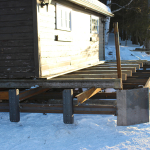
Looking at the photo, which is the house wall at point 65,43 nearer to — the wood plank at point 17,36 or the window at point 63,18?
the window at point 63,18

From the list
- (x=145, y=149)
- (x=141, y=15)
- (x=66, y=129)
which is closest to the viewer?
(x=145, y=149)

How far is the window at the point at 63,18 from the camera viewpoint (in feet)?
29.2

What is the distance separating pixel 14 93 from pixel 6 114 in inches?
69.8

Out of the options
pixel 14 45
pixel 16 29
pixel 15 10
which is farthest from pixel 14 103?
pixel 15 10

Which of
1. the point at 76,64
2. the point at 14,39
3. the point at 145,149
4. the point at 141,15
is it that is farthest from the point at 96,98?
the point at 141,15

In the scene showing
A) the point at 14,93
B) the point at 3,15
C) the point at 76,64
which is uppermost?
the point at 3,15

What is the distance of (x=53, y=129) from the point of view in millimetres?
6203

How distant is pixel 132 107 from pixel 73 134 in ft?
6.13

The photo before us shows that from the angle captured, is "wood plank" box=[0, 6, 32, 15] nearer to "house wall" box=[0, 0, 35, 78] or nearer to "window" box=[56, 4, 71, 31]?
"house wall" box=[0, 0, 35, 78]

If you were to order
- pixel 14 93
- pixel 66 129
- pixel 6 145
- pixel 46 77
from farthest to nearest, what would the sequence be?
pixel 46 77
pixel 14 93
pixel 66 129
pixel 6 145

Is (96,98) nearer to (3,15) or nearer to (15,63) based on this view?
(15,63)

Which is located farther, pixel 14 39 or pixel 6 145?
pixel 14 39

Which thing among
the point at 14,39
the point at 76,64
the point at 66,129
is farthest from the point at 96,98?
the point at 14,39

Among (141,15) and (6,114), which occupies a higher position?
(141,15)
